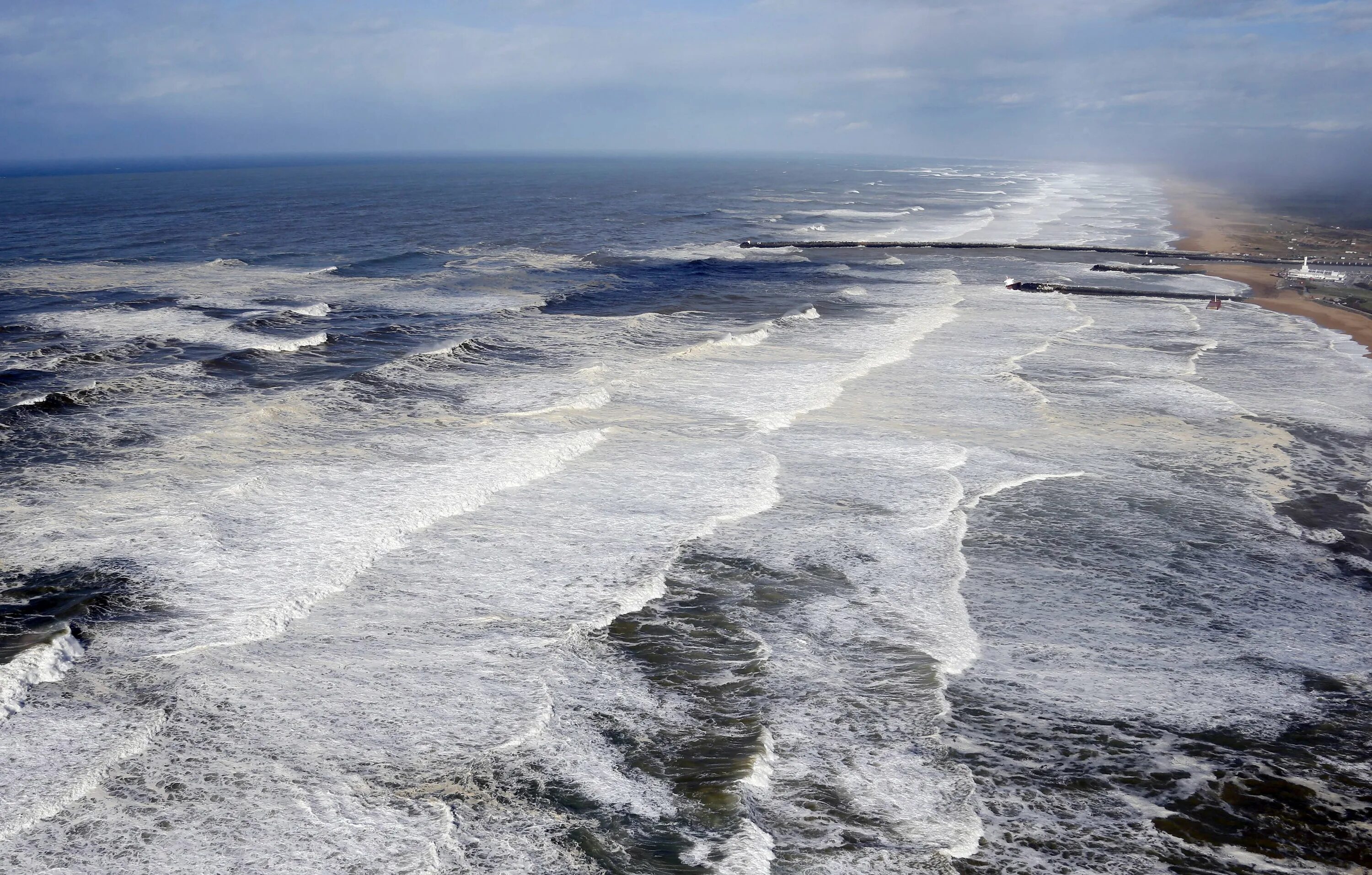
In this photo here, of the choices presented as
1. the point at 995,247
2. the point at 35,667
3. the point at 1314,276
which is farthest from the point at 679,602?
the point at 995,247

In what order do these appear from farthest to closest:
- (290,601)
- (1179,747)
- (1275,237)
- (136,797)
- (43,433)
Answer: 1. (1275,237)
2. (43,433)
3. (290,601)
4. (1179,747)
5. (136,797)

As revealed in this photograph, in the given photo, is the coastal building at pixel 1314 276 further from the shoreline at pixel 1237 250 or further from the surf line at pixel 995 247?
the surf line at pixel 995 247

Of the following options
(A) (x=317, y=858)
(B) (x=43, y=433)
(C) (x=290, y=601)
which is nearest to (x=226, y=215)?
(B) (x=43, y=433)

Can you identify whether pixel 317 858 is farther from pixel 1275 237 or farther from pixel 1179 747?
pixel 1275 237

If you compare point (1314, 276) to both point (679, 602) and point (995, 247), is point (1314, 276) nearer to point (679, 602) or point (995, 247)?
point (995, 247)

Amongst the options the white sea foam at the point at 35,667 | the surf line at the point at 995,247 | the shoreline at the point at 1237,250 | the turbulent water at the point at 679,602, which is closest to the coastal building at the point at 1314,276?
the shoreline at the point at 1237,250
